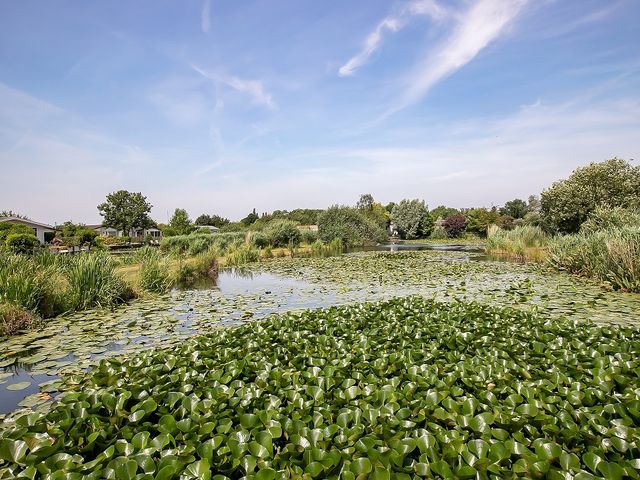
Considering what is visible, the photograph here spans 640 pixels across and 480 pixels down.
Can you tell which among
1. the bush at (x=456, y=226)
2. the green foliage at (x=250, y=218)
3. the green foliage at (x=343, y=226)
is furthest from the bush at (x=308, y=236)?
the green foliage at (x=250, y=218)

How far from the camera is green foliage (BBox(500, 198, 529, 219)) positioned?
188 ft

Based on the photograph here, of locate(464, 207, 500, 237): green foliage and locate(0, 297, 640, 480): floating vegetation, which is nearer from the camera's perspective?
locate(0, 297, 640, 480): floating vegetation

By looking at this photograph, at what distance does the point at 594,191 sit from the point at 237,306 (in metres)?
18.9

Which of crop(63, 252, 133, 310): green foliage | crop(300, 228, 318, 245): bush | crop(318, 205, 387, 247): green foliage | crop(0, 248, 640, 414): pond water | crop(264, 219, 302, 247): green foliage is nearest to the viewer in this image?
crop(0, 248, 640, 414): pond water

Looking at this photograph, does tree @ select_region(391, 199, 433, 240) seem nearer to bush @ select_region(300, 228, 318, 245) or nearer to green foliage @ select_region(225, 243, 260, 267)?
bush @ select_region(300, 228, 318, 245)

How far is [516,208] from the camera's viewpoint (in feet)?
188

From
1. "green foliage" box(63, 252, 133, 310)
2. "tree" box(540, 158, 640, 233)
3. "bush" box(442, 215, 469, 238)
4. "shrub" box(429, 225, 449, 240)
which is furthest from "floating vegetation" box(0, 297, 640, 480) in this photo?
"bush" box(442, 215, 469, 238)

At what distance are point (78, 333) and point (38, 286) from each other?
1749 millimetres

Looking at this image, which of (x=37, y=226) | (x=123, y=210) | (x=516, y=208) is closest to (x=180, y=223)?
(x=123, y=210)

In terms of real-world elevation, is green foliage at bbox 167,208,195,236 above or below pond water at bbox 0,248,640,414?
above

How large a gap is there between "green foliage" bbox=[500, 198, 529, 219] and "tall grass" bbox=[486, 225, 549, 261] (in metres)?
41.3

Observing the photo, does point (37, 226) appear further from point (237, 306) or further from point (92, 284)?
point (237, 306)

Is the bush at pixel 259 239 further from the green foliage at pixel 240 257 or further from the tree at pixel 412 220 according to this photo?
the tree at pixel 412 220

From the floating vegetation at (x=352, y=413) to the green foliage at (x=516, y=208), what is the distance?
6048cm
